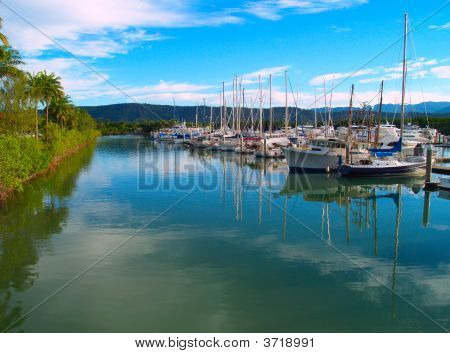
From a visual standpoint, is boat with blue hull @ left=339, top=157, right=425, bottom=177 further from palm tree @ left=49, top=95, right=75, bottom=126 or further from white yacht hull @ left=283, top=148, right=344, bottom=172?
palm tree @ left=49, top=95, right=75, bottom=126

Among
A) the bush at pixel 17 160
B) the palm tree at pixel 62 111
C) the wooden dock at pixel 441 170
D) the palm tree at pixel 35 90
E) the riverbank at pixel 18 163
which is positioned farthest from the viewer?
the palm tree at pixel 62 111

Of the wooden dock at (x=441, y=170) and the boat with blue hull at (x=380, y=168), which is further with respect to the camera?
the wooden dock at (x=441, y=170)

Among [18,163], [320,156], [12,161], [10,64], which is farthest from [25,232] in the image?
[320,156]

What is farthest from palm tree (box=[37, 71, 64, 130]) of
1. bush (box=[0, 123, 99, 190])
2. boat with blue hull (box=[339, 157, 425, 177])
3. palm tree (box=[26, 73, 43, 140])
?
boat with blue hull (box=[339, 157, 425, 177])

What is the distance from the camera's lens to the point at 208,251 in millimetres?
17500

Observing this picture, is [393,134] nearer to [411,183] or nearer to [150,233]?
[411,183]

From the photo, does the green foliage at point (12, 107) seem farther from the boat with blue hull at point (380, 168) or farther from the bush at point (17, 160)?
the boat with blue hull at point (380, 168)

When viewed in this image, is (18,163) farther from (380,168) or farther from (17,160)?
(380,168)

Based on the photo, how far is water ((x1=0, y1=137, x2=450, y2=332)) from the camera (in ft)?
37.7

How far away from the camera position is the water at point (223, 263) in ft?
37.7

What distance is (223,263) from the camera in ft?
52.4

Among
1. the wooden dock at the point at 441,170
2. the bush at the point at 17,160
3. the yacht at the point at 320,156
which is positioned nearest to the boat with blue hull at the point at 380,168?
the wooden dock at the point at 441,170

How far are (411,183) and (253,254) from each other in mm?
26778

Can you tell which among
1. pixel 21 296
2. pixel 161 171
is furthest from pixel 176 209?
pixel 161 171
